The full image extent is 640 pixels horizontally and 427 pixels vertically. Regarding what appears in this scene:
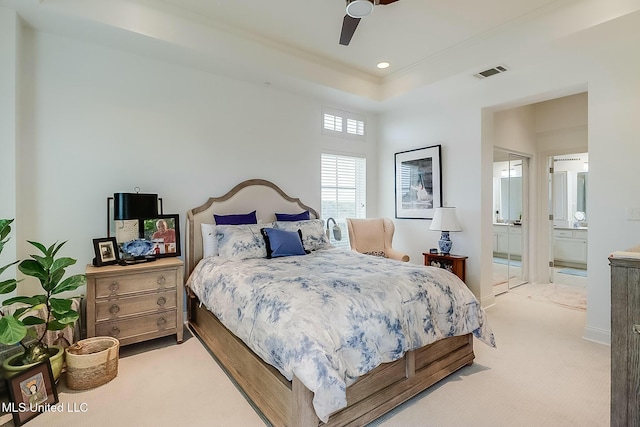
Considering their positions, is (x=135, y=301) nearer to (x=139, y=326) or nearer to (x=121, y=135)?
(x=139, y=326)

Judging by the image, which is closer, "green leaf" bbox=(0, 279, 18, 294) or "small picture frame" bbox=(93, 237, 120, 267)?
"green leaf" bbox=(0, 279, 18, 294)

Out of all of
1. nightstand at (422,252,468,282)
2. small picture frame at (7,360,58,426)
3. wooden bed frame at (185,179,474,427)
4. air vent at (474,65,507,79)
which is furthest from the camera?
nightstand at (422,252,468,282)

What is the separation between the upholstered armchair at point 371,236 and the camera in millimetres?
4352

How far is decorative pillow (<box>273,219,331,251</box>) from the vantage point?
12.1 feet

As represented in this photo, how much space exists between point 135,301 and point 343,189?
3.20 m

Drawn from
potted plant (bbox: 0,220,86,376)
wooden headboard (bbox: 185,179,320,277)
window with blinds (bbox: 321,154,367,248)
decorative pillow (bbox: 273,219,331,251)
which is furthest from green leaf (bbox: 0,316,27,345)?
window with blinds (bbox: 321,154,367,248)

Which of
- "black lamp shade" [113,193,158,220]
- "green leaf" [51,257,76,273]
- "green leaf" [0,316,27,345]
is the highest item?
"black lamp shade" [113,193,158,220]

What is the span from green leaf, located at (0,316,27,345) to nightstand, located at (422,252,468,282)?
4044 millimetres

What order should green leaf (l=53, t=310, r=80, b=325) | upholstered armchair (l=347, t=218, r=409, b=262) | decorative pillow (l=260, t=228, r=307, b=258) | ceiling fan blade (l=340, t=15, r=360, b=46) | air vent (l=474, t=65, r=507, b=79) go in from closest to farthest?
green leaf (l=53, t=310, r=80, b=325) → ceiling fan blade (l=340, t=15, r=360, b=46) → decorative pillow (l=260, t=228, r=307, b=258) → air vent (l=474, t=65, r=507, b=79) → upholstered armchair (l=347, t=218, r=409, b=262)

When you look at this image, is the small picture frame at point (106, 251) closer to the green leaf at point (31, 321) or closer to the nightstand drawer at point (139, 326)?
the nightstand drawer at point (139, 326)

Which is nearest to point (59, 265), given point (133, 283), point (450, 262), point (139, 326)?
point (133, 283)

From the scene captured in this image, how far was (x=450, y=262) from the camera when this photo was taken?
4.07 metres

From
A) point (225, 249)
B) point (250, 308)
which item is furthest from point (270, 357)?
point (225, 249)

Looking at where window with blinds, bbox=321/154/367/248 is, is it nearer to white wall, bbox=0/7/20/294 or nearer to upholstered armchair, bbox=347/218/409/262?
upholstered armchair, bbox=347/218/409/262
